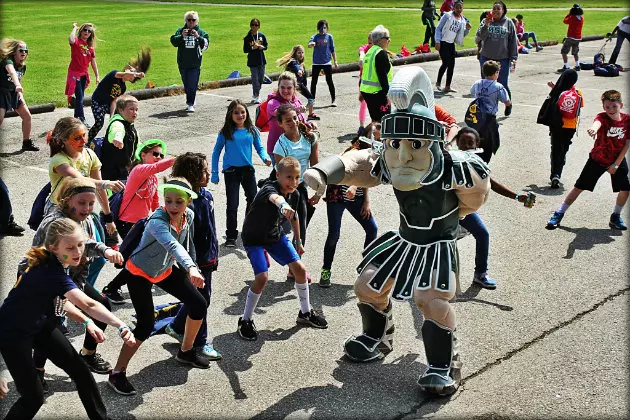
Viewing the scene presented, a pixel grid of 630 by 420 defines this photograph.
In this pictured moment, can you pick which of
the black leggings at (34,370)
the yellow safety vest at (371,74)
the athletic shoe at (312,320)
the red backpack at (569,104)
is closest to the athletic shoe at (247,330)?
the athletic shoe at (312,320)

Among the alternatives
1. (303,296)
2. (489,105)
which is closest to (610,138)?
(489,105)


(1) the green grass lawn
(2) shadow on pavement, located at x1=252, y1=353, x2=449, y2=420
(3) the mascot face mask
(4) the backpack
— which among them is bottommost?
(2) shadow on pavement, located at x1=252, y1=353, x2=449, y2=420

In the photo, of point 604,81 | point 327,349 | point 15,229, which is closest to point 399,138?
point 327,349

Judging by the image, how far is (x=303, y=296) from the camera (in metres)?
7.11

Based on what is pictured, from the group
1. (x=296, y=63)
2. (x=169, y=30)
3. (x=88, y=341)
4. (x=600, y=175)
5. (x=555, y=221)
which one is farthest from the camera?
(x=169, y=30)

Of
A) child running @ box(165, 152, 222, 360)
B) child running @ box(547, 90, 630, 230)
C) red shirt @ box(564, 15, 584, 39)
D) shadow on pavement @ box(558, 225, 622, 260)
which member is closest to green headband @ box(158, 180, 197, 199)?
child running @ box(165, 152, 222, 360)

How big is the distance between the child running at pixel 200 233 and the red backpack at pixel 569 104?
604cm

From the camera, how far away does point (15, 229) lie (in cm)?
916

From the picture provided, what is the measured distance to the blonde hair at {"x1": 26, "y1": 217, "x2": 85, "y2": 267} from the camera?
5.16 meters

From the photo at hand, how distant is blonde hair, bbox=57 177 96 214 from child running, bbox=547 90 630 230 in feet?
19.3

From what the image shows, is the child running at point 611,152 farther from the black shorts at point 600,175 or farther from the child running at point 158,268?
the child running at point 158,268

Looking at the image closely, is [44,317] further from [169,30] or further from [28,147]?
[169,30]

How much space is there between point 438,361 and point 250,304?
1.74 m

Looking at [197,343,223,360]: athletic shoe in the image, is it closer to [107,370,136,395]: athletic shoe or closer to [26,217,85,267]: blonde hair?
[107,370,136,395]: athletic shoe
